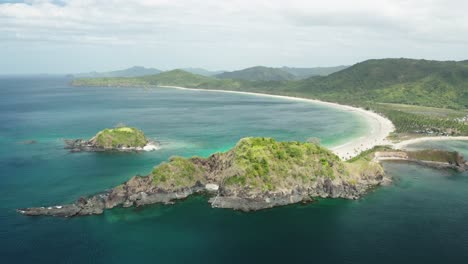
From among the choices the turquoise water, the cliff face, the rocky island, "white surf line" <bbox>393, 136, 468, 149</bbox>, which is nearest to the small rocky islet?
the cliff face

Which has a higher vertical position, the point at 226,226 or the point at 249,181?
the point at 249,181

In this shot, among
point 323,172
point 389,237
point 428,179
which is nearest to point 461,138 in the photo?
point 428,179

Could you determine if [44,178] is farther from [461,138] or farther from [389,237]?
[461,138]

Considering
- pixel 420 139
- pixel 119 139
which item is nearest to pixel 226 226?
pixel 119 139

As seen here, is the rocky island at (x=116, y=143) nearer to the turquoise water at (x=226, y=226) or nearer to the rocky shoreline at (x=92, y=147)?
the rocky shoreline at (x=92, y=147)

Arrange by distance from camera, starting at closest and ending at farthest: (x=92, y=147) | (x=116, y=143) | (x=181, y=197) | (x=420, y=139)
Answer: (x=181, y=197) → (x=92, y=147) → (x=116, y=143) → (x=420, y=139)

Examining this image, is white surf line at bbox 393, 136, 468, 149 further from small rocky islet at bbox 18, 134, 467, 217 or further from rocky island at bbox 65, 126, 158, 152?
rocky island at bbox 65, 126, 158, 152

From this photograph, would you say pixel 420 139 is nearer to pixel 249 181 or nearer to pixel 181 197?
pixel 249 181
